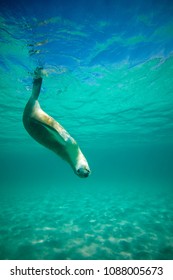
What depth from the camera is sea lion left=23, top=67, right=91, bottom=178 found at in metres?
2.85

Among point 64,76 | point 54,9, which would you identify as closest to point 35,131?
point 54,9

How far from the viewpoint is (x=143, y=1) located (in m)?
8.59

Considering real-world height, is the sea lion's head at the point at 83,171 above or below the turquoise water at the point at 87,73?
below

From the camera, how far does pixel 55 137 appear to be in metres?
3.20

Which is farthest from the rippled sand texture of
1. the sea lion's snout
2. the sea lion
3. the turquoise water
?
the sea lion's snout

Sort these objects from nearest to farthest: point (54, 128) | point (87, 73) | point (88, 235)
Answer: point (54, 128) → point (88, 235) → point (87, 73)

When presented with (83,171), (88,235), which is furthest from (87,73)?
(83,171)

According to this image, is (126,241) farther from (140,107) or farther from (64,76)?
(140,107)

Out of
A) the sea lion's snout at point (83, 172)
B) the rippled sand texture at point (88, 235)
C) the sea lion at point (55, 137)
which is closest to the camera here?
the sea lion's snout at point (83, 172)

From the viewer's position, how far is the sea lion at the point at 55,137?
9.36ft

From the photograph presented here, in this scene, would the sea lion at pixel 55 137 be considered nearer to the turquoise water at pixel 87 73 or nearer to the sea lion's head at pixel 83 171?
the sea lion's head at pixel 83 171

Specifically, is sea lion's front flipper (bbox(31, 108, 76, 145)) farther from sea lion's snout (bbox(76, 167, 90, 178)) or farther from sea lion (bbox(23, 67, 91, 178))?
sea lion's snout (bbox(76, 167, 90, 178))

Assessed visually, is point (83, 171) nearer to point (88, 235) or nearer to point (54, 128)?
point (54, 128)

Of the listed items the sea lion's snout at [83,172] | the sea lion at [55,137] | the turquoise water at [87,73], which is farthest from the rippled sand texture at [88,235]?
the sea lion's snout at [83,172]
